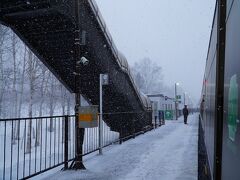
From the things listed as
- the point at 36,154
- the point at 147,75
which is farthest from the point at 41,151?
the point at 147,75

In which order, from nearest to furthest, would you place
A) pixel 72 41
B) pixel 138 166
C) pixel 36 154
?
pixel 138 166, pixel 72 41, pixel 36 154

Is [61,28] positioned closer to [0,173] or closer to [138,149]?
[0,173]

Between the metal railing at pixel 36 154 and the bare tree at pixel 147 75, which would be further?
the bare tree at pixel 147 75

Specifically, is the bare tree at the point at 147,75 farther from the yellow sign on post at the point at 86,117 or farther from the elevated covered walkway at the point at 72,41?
the yellow sign on post at the point at 86,117

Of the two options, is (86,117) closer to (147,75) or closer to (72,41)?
(72,41)

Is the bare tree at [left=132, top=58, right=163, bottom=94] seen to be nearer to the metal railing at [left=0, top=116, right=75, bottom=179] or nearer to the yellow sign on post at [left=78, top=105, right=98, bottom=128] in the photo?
the metal railing at [left=0, top=116, right=75, bottom=179]

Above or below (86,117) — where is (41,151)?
below

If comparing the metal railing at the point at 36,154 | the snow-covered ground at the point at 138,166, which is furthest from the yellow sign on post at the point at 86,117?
the snow-covered ground at the point at 138,166

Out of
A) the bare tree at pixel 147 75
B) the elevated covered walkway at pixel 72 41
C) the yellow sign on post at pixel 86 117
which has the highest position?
the bare tree at pixel 147 75

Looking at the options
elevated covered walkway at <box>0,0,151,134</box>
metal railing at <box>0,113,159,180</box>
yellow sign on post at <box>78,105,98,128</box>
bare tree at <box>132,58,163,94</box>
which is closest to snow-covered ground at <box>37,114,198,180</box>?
metal railing at <box>0,113,159,180</box>

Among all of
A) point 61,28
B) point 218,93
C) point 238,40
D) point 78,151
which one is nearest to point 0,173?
point 78,151

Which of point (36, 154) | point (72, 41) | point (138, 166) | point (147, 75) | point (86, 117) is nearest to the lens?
point (86, 117)

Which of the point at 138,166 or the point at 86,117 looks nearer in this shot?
→ the point at 86,117

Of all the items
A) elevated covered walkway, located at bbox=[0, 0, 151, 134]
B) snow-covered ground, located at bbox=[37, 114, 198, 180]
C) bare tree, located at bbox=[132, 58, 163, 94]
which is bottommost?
snow-covered ground, located at bbox=[37, 114, 198, 180]
